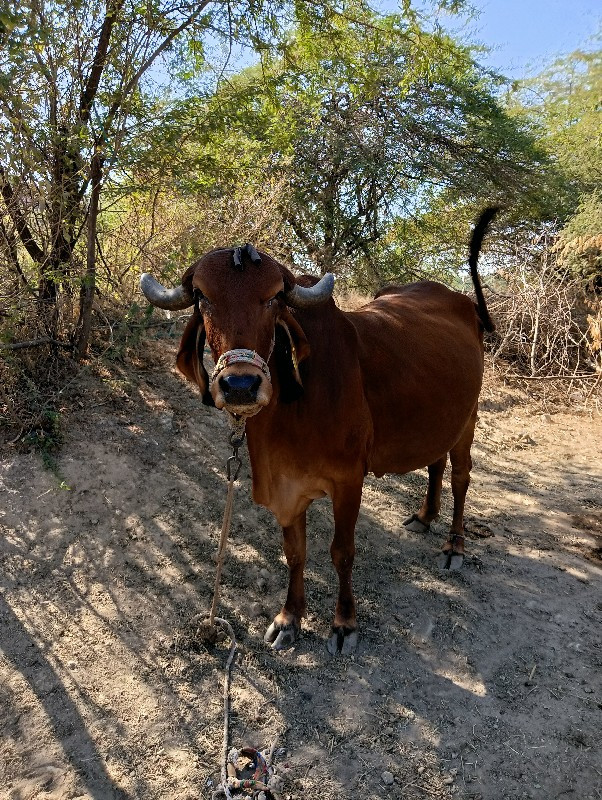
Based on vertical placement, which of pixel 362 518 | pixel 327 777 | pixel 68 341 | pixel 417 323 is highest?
pixel 417 323

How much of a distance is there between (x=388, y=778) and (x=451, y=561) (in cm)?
193

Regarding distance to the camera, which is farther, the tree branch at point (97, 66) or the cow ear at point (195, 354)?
the tree branch at point (97, 66)

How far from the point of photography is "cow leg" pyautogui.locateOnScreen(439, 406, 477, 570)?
4.33 metres

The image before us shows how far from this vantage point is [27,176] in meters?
4.41

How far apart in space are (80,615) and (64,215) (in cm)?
314

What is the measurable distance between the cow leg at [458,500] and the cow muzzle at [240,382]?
2.56 m

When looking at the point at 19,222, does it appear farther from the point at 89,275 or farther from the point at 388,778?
the point at 388,778

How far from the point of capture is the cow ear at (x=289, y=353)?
2.76m

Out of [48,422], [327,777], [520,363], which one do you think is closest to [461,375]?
[327,777]

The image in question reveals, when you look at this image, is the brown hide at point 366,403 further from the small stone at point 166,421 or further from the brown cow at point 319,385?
the small stone at point 166,421

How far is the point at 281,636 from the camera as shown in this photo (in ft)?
11.1

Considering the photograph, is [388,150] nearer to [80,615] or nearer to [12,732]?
[80,615]

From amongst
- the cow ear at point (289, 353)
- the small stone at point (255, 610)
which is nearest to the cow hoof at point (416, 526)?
the small stone at point (255, 610)

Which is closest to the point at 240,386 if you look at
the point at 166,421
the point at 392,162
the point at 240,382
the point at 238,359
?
the point at 240,382
